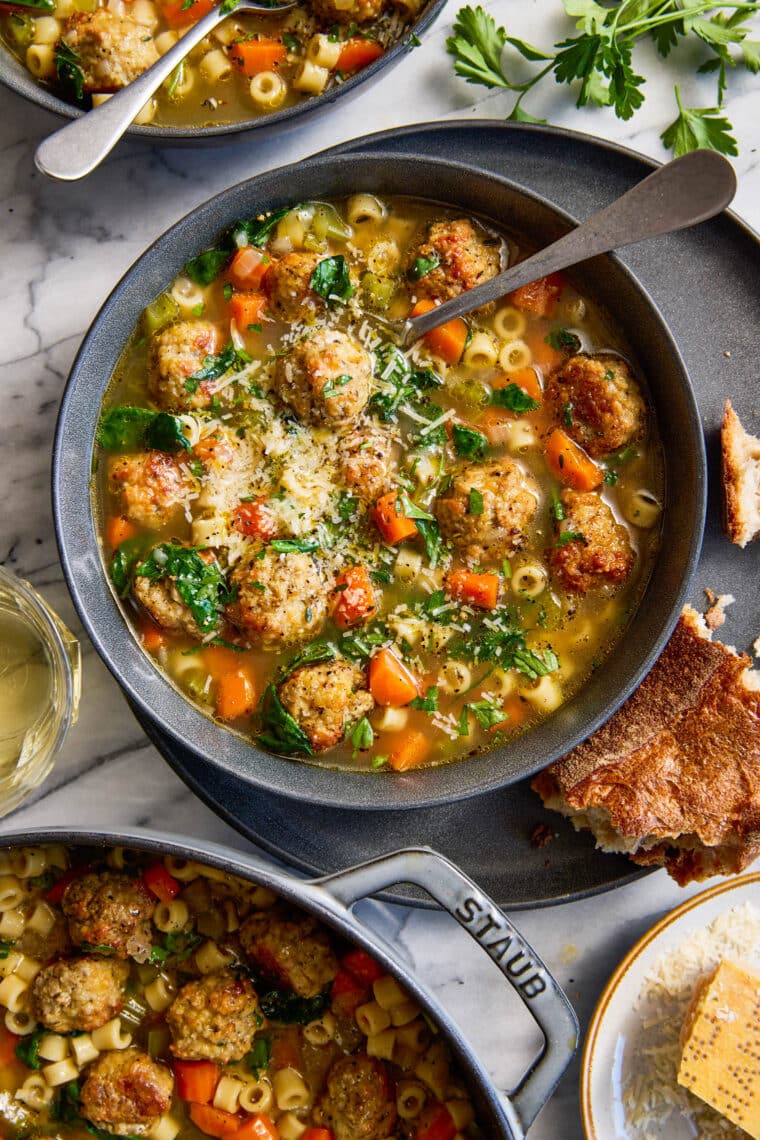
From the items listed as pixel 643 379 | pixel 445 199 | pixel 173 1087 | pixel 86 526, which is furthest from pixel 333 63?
pixel 173 1087

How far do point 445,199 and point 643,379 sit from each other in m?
1.09

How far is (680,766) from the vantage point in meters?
4.51

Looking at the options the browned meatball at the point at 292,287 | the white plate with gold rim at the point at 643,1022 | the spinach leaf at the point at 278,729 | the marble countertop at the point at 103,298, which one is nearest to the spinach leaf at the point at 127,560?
the marble countertop at the point at 103,298

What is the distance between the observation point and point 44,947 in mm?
4574

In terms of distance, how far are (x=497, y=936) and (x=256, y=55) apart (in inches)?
146

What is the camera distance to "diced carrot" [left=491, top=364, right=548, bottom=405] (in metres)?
4.39

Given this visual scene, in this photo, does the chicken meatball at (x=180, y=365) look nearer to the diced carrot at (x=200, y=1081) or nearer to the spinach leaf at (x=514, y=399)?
the spinach leaf at (x=514, y=399)

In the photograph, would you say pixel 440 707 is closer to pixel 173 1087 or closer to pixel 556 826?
pixel 556 826

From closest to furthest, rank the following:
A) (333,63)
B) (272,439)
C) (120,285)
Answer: (120,285), (272,439), (333,63)

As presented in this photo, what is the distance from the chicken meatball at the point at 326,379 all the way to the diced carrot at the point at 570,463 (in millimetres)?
773

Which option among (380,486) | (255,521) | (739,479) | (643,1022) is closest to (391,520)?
(380,486)

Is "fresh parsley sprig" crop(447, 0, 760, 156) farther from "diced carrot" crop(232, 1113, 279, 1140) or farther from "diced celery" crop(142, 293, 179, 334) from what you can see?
"diced carrot" crop(232, 1113, 279, 1140)

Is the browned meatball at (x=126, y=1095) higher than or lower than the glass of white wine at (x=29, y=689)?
lower

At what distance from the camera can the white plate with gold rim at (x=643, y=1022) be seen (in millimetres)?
4652
